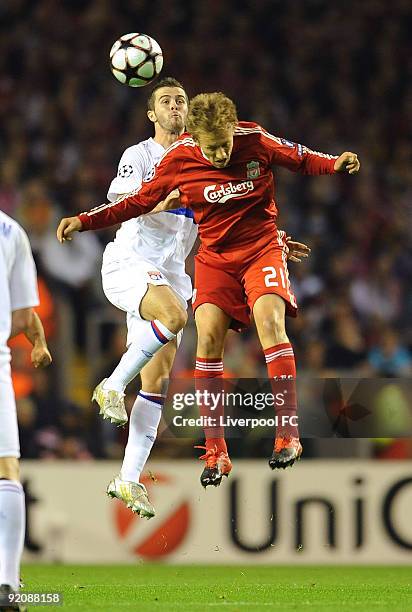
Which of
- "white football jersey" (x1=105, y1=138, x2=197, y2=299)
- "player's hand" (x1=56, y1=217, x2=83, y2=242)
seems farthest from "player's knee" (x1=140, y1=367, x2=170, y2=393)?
"player's hand" (x1=56, y1=217, x2=83, y2=242)

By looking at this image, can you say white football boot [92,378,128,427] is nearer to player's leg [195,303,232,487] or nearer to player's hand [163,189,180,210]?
player's leg [195,303,232,487]

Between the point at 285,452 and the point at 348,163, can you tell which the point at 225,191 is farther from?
the point at 285,452

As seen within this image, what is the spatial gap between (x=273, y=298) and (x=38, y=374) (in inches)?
169

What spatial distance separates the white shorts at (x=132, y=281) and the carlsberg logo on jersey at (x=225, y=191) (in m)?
0.84

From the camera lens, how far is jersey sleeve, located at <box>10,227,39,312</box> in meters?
6.32

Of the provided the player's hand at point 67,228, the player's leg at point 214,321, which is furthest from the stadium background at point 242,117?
the player's hand at point 67,228

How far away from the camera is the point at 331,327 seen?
13125 millimetres

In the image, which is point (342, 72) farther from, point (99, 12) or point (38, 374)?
point (38, 374)

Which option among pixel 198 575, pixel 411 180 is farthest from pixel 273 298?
pixel 411 180

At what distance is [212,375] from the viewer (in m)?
8.83

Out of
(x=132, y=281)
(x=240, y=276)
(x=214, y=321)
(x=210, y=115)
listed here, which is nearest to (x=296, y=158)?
(x=210, y=115)

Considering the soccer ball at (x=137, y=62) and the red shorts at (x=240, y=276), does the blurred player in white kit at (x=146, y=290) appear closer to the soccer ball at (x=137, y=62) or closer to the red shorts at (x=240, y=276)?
the soccer ball at (x=137, y=62)

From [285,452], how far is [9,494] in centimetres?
252

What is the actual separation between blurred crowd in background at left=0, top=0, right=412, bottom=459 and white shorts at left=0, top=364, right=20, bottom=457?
5547mm
